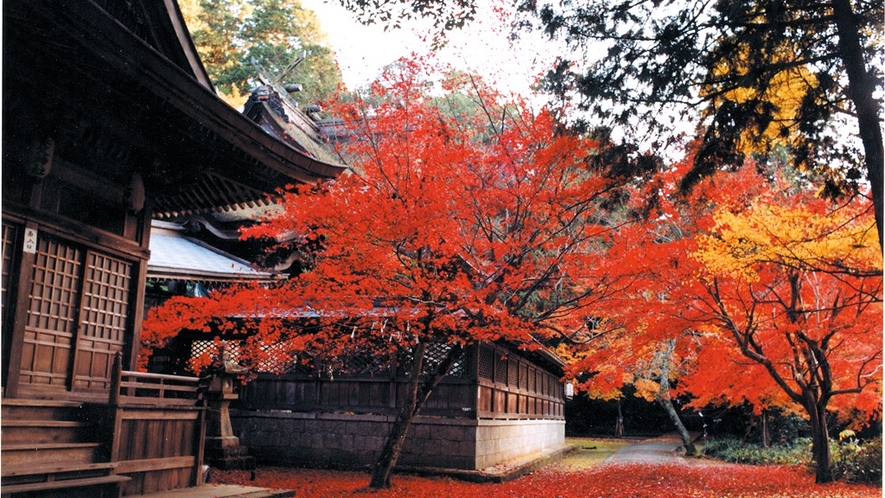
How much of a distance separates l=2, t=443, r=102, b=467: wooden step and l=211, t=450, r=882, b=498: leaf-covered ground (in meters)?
4.00

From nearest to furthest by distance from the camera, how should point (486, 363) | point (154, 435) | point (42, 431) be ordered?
point (42, 431) → point (154, 435) → point (486, 363)

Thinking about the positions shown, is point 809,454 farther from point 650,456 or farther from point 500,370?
point 500,370

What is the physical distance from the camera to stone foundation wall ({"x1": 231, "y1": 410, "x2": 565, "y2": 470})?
14922 millimetres

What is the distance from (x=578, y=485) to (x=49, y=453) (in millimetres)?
11502

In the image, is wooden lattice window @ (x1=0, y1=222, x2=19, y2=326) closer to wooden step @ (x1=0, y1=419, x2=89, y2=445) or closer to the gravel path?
wooden step @ (x1=0, y1=419, x2=89, y2=445)

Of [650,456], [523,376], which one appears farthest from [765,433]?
[523,376]

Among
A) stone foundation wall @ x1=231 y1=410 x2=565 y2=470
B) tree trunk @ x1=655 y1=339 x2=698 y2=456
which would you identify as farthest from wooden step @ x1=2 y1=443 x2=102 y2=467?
tree trunk @ x1=655 y1=339 x2=698 y2=456

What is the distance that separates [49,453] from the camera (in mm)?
7234

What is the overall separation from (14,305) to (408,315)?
6.49 m

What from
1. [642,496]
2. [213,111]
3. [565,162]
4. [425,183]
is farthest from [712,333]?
[213,111]

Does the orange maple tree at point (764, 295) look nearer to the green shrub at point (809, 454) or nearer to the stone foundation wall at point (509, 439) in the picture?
the green shrub at point (809, 454)

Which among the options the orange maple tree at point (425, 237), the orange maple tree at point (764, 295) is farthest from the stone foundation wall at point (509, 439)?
the orange maple tree at point (425, 237)

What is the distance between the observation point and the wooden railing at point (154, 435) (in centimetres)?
810

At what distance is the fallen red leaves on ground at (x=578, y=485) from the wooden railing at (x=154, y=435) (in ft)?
8.04
